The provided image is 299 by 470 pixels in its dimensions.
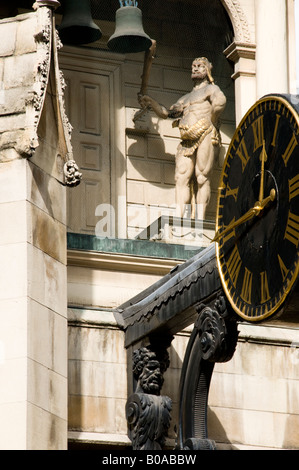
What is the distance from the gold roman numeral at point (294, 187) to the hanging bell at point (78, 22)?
581 cm

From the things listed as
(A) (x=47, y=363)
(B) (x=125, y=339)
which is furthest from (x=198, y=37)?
(A) (x=47, y=363)

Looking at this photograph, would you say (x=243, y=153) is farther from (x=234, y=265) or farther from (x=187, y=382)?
(x=187, y=382)

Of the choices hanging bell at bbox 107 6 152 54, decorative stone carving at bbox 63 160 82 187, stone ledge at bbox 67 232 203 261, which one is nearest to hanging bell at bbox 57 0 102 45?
hanging bell at bbox 107 6 152 54

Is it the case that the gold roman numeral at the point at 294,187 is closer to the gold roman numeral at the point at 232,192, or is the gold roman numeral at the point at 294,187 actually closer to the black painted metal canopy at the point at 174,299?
the gold roman numeral at the point at 232,192

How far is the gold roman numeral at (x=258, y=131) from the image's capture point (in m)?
14.4

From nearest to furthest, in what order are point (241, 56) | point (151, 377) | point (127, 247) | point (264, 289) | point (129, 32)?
point (264, 289), point (151, 377), point (127, 247), point (129, 32), point (241, 56)

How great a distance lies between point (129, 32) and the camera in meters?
19.2

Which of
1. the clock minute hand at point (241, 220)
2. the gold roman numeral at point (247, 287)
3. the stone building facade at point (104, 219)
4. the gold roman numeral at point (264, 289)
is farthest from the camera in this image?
the stone building facade at point (104, 219)

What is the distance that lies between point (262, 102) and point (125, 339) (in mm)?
3033

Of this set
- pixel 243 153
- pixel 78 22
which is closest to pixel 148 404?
pixel 243 153

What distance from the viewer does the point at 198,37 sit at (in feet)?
70.5

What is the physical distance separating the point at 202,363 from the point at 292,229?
194 cm

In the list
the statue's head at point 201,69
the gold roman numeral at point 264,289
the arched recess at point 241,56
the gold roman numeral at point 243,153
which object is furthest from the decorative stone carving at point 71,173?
the arched recess at point 241,56
